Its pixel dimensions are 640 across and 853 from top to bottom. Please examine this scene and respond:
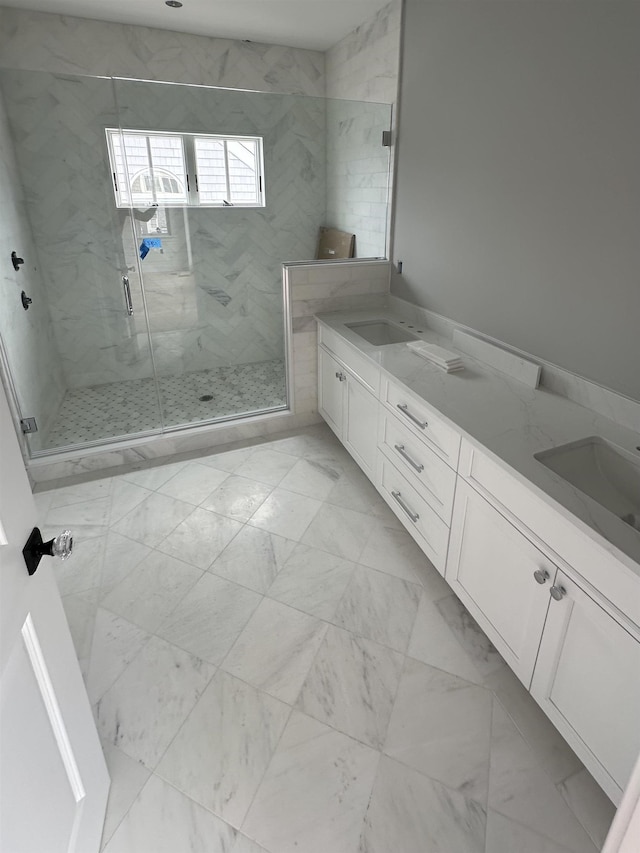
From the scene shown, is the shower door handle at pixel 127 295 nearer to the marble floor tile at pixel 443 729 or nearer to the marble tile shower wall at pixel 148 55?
the marble tile shower wall at pixel 148 55

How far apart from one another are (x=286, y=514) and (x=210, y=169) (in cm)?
268

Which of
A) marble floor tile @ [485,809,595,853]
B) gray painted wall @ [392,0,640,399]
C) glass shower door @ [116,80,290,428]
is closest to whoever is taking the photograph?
marble floor tile @ [485,809,595,853]

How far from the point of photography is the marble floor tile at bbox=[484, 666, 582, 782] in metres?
1.45

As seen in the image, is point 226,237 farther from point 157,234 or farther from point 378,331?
point 378,331

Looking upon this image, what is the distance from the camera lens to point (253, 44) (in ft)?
11.6

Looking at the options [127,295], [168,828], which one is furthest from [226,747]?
[127,295]

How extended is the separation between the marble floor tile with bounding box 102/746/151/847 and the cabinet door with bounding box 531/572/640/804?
123 centimetres

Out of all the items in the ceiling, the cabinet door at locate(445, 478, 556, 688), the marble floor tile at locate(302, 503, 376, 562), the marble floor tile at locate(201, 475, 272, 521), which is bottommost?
the marble floor tile at locate(302, 503, 376, 562)

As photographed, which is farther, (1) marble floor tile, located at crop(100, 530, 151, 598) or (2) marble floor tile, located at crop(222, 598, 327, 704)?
(1) marble floor tile, located at crop(100, 530, 151, 598)

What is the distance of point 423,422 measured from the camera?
1.97m

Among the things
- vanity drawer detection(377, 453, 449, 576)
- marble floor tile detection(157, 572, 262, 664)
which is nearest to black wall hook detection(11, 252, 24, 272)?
marble floor tile detection(157, 572, 262, 664)

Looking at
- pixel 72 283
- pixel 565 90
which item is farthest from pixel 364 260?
pixel 72 283

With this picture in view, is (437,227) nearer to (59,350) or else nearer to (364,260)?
(364,260)

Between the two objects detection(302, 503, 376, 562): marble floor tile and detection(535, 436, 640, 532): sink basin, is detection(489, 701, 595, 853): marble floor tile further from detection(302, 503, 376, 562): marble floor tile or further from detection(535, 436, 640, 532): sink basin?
detection(302, 503, 376, 562): marble floor tile
